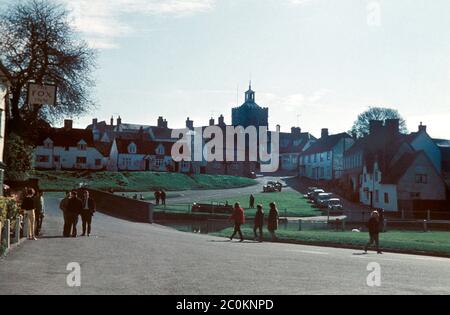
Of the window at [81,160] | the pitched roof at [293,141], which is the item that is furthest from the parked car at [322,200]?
the pitched roof at [293,141]

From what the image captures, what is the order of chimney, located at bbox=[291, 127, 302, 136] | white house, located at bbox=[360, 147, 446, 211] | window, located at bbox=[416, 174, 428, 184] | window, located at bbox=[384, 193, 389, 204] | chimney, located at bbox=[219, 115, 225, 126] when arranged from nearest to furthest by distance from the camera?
white house, located at bbox=[360, 147, 446, 211] < window, located at bbox=[416, 174, 428, 184] < window, located at bbox=[384, 193, 389, 204] < chimney, located at bbox=[219, 115, 225, 126] < chimney, located at bbox=[291, 127, 302, 136]

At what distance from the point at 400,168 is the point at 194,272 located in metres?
55.6

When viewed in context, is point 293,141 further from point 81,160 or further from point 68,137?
point 68,137

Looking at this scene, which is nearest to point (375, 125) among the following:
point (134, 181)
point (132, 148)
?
point (134, 181)

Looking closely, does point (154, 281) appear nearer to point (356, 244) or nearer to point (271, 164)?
point (356, 244)

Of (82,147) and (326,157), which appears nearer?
(82,147)

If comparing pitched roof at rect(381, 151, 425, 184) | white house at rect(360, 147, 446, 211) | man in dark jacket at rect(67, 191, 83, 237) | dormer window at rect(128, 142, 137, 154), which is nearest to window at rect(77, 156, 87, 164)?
dormer window at rect(128, 142, 137, 154)

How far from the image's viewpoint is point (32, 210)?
21.5 metres

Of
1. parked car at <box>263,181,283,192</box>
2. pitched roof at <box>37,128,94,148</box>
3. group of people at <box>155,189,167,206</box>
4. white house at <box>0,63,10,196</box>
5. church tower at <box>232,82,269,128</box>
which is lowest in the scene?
group of people at <box>155,189,167,206</box>

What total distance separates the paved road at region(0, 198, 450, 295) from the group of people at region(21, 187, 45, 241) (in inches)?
37.3

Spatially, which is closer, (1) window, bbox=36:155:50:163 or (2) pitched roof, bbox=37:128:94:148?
(1) window, bbox=36:155:50:163

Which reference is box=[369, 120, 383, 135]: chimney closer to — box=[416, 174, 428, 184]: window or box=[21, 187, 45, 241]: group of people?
box=[416, 174, 428, 184]: window

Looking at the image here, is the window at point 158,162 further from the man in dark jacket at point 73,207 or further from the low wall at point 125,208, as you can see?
the man in dark jacket at point 73,207

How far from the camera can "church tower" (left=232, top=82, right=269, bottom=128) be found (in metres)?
148
